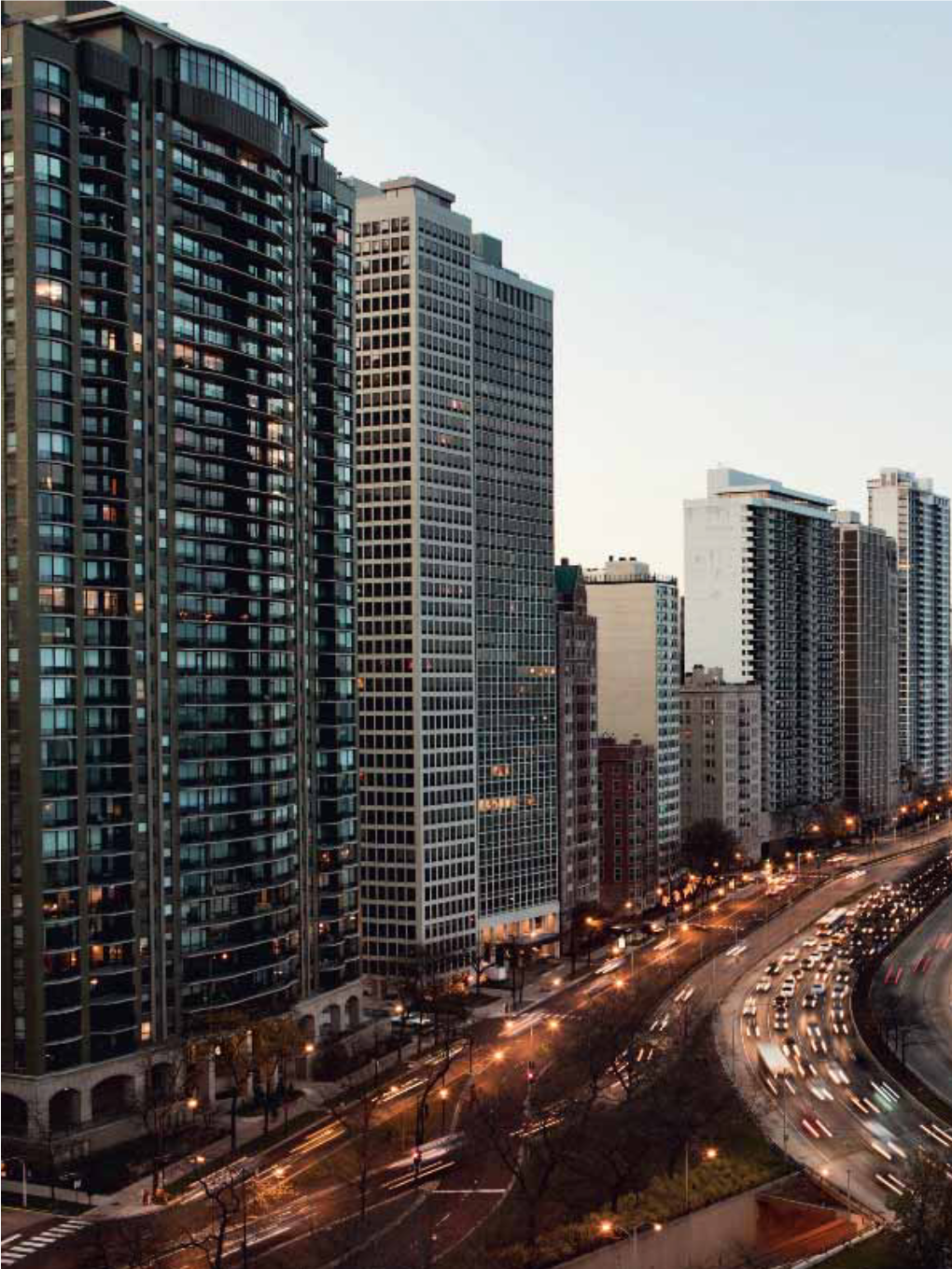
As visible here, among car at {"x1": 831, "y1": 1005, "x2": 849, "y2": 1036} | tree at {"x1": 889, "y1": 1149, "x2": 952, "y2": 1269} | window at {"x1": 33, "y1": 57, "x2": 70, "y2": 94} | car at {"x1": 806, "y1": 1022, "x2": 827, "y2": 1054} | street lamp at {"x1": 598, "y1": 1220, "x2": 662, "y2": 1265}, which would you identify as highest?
window at {"x1": 33, "y1": 57, "x2": 70, "y2": 94}

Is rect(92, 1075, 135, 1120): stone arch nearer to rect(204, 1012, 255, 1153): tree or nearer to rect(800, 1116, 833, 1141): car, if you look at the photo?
rect(204, 1012, 255, 1153): tree

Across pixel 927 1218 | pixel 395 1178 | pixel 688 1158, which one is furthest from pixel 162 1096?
pixel 927 1218

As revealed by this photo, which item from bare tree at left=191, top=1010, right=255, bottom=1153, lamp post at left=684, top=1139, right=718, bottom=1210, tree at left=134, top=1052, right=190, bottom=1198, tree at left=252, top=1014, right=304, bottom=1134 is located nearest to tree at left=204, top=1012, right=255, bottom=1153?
bare tree at left=191, top=1010, right=255, bottom=1153

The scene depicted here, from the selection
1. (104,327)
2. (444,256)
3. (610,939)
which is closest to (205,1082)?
(104,327)

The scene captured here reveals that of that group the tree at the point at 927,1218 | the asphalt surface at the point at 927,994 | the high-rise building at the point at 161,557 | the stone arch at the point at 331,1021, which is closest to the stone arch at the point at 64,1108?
the high-rise building at the point at 161,557

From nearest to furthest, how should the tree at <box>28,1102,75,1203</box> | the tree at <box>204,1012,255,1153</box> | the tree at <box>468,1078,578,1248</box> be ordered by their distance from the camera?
the tree at <box>468,1078,578,1248</box> → the tree at <box>28,1102,75,1203</box> → the tree at <box>204,1012,255,1153</box>

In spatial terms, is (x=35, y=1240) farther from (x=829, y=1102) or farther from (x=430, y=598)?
(x=430, y=598)

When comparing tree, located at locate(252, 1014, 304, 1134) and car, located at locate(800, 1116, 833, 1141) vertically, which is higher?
tree, located at locate(252, 1014, 304, 1134)
